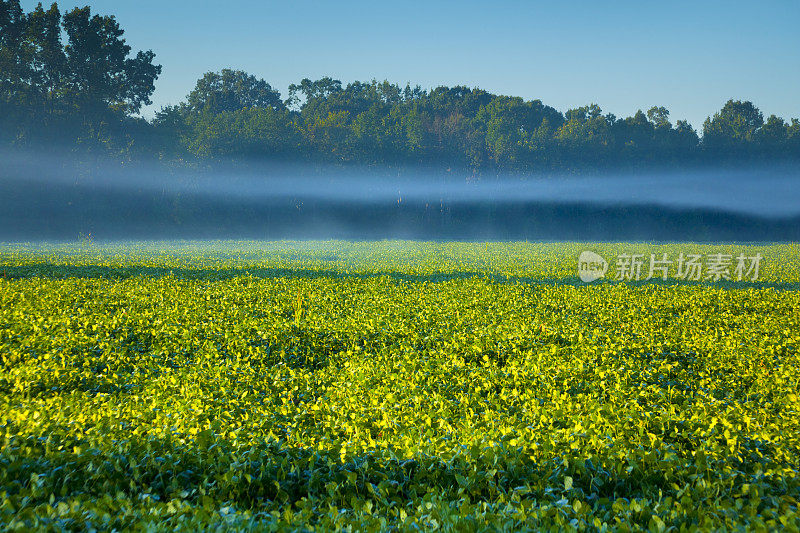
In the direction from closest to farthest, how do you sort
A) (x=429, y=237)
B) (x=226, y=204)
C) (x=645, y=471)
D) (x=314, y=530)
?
(x=314, y=530)
(x=645, y=471)
(x=226, y=204)
(x=429, y=237)

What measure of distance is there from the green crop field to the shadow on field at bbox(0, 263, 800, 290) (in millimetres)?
7823

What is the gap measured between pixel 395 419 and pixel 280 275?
1806 centimetres

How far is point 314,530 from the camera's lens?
4.56 m

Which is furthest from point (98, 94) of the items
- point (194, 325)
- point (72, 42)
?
point (194, 325)

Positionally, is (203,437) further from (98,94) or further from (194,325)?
(98,94)

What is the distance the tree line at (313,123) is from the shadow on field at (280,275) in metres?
46.5

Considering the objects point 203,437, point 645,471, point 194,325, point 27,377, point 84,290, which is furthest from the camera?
point 84,290

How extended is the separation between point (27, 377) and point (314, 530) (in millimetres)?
6808

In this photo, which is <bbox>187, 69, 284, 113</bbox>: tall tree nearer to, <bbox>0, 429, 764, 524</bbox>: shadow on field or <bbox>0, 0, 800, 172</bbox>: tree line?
<bbox>0, 0, 800, 172</bbox>: tree line

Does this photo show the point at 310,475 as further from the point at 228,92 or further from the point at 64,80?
the point at 228,92

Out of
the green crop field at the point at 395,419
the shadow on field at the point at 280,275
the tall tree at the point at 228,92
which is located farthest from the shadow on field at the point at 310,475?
the tall tree at the point at 228,92

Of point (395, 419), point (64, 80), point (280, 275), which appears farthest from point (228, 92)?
point (395, 419)

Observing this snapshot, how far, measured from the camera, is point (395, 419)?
710 centimetres

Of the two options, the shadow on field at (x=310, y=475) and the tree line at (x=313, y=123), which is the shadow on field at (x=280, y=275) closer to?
the shadow on field at (x=310, y=475)
